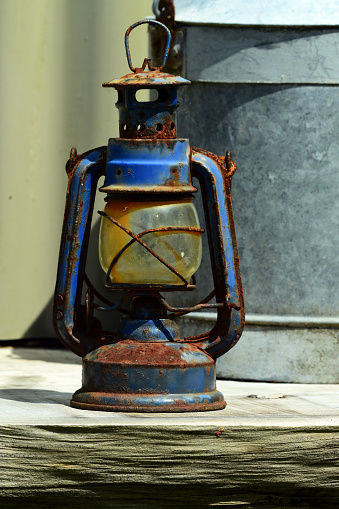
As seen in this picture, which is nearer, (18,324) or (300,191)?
(300,191)

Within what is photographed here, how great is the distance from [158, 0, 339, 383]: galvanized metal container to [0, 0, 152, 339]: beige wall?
807mm

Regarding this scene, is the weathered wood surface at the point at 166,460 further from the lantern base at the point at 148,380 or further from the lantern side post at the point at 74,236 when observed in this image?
the lantern side post at the point at 74,236

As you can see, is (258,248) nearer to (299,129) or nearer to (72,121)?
(299,129)

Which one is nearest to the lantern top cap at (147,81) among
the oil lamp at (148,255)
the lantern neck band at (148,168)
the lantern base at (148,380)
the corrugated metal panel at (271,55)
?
the oil lamp at (148,255)

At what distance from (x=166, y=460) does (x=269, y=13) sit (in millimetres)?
1534

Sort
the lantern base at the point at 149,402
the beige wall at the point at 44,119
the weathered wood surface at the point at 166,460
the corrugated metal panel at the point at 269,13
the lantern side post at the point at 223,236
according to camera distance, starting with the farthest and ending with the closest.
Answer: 1. the beige wall at the point at 44,119
2. the corrugated metal panel at the point at 269,13
3. the lantern side post at the point at 223,236
4. the lantern base at the point at 149,402
5. the weathered wood surface at the point at 166,460

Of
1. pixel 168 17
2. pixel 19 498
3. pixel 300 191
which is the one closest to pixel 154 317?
pixel 19 498

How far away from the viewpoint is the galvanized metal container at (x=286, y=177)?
3.36 metres

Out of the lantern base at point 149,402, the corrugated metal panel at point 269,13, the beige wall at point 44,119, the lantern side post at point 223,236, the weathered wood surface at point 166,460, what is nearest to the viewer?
the weathered wood surface at point 166,460

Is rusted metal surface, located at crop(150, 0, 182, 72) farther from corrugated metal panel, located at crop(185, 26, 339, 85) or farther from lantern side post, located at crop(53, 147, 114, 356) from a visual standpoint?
lantern side post, located at crop(53, 147, 114, 356)

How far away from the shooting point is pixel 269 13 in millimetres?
3357

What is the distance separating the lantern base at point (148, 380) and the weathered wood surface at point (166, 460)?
0.05 m

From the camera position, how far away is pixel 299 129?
3.37 meters

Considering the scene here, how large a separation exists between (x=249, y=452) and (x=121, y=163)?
765 millimetres
